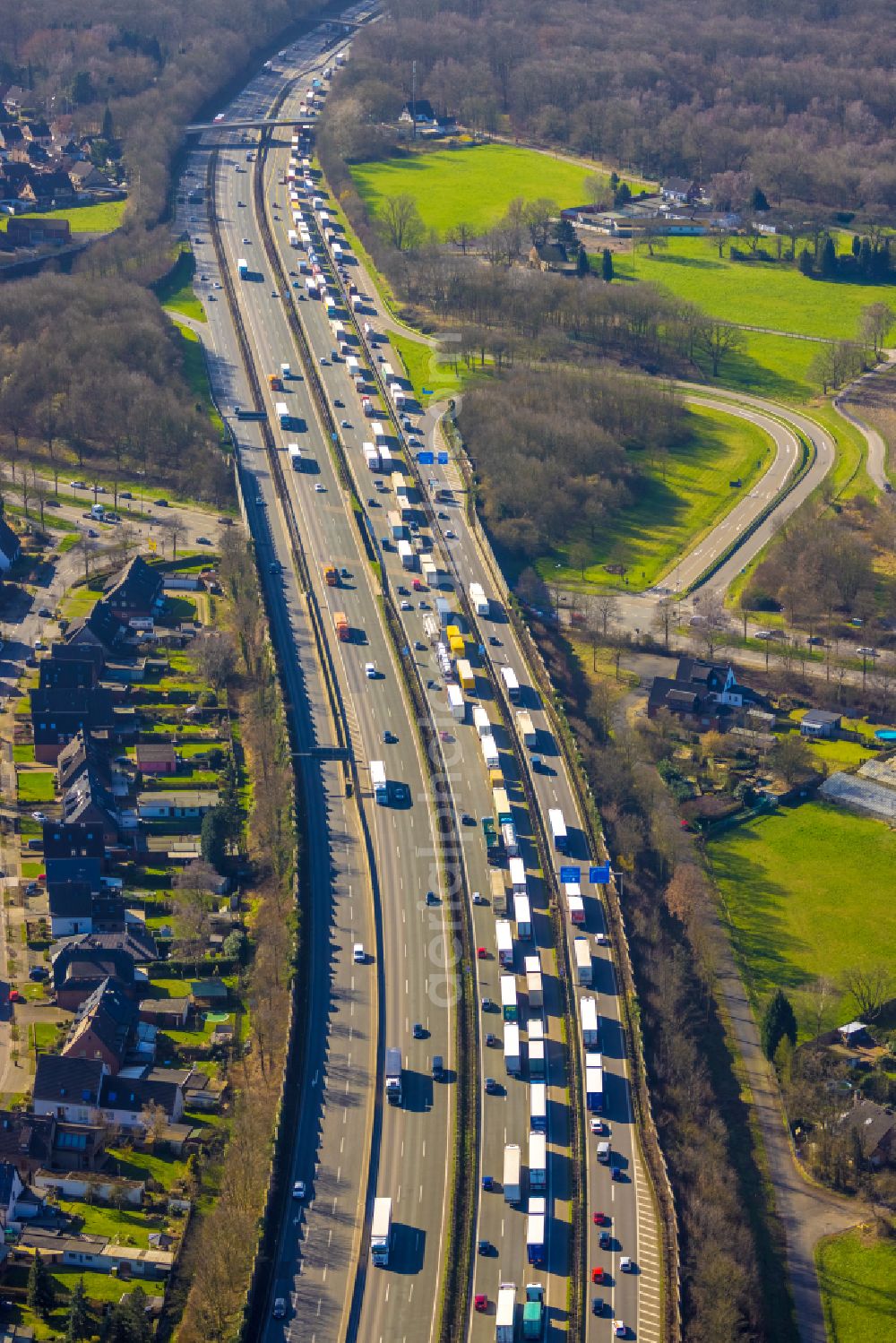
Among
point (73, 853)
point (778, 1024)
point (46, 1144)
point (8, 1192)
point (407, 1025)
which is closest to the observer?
point (8, 1192)

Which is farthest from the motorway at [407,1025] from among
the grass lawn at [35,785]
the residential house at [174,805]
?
the grass lawn at [35,785]

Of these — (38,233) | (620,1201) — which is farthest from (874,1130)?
(38,233)

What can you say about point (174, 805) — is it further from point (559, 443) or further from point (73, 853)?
point (559, 443)

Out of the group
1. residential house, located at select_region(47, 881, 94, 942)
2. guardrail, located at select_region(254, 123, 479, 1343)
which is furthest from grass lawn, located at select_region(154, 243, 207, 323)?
residential house, located at select_region(47, 881, 94, 942)

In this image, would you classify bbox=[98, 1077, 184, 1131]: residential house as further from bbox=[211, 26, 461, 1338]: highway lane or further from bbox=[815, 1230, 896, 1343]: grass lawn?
bbox=[815, 1230, 896, 1343]: grass lawn

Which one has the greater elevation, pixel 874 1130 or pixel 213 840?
pixel 213 840

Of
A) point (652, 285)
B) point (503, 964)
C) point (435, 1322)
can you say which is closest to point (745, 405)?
point (652, 285)
